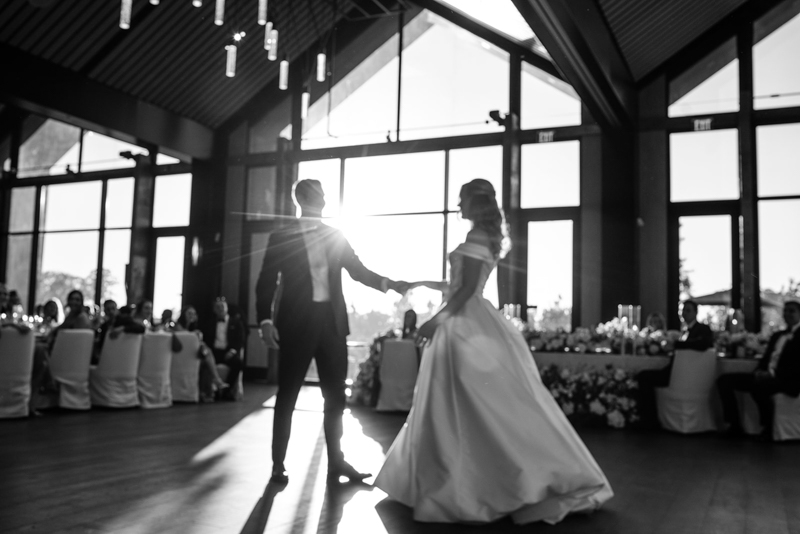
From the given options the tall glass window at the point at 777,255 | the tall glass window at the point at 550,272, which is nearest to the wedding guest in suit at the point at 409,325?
the tall glass window at the point at 550,272

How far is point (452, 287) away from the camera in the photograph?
129 inches

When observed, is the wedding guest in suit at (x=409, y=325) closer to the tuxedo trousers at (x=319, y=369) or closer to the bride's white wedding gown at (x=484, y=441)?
the tuxedo trousers at (x=319, y=369)

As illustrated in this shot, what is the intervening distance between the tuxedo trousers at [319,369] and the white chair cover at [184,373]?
477 centimetres

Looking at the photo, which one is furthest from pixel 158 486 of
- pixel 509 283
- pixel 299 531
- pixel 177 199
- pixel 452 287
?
pixel 177 199

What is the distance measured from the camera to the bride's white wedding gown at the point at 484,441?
9.16 ft

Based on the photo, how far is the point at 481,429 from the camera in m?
2.91

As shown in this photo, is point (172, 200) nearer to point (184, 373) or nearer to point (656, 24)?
point (184, 373)

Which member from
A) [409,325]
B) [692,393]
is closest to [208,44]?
[409,325]

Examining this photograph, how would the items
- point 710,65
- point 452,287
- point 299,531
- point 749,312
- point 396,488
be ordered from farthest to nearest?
point 710,65 → point 749,312 → point 452,287 → point 396,488 → point 299,531

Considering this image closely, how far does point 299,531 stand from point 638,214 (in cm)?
857

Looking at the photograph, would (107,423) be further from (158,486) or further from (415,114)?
(415,114)

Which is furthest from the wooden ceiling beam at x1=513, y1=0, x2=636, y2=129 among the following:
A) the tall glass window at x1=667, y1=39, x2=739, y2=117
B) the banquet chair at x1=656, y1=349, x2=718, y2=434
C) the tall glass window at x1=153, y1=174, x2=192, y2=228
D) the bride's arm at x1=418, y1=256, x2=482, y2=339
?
the tall glass window at x1=153, y1=174, x2=192, y2=228

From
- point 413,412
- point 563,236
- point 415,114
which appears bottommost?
point 413,412

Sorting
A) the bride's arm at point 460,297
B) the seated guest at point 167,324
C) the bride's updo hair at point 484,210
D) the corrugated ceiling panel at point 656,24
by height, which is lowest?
the seated guest at point 167,324
